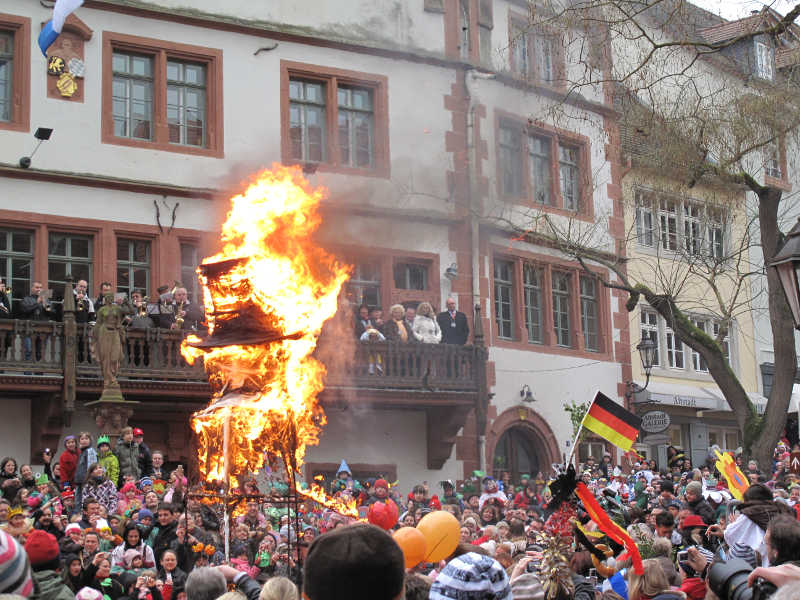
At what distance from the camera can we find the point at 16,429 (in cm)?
2192

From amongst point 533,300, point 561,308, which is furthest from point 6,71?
point 561,308

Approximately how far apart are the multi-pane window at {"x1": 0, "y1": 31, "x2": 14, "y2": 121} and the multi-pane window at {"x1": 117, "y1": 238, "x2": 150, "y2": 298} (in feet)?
10.2

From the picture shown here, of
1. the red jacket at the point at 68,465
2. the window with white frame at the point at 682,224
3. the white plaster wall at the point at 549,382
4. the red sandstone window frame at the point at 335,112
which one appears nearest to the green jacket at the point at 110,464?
the red jacket at the point at 68,465

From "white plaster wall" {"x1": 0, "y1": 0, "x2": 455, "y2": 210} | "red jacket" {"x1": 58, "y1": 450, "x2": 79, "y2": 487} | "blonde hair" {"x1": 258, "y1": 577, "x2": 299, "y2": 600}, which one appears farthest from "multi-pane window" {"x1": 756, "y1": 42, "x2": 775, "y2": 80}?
"blonde hair" {"x1": 258, "y1": 577, "x2": 299, "y2": 600}

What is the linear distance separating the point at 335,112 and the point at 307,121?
67cm

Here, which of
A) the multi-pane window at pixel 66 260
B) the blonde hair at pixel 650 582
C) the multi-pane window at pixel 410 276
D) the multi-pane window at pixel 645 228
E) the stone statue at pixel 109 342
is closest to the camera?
the blonde hair at pixel 650 582

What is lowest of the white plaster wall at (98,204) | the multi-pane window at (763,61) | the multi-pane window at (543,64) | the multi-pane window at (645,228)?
the white plaster wall at (98,204)

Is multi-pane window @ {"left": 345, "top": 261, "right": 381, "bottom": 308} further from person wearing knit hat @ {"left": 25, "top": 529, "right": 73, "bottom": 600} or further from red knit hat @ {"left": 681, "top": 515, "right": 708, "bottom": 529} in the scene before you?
person wearing knit hat @ {"left": 25, "top": 529, "right": 73, "bottom": 600}

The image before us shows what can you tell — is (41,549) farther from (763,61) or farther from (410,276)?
(763,61)

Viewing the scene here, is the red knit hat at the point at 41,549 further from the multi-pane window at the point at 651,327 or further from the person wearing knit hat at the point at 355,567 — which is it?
the multi-pane window at the point at 651,327

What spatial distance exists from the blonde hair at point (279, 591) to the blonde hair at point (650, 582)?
247cm

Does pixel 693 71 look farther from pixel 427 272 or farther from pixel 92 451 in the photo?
pixel 92 451

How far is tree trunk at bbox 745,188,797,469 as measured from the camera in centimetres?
2002

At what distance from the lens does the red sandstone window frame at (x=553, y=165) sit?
2902cm
